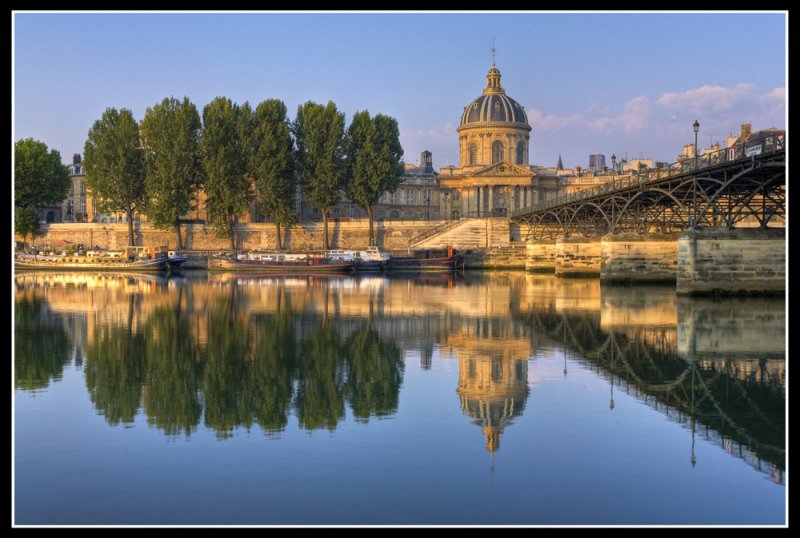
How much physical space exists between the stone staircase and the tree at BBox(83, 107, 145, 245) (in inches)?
984

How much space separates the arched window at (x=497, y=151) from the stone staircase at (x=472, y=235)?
40133 mm

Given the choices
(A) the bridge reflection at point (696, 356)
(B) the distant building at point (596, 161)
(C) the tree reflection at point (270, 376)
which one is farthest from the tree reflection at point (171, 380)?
(B) the distant building at point (596, 161)

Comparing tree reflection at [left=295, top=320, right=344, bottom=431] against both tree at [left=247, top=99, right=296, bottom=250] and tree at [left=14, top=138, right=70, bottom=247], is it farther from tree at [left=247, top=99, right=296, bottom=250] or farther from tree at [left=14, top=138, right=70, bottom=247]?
tree at [left=14, top=138, right=70, bottom=247]

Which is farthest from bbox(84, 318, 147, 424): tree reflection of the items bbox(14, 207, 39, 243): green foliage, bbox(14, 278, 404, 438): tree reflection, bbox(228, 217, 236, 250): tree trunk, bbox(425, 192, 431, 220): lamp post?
bbox(425, 192, 431, 220): lamp post

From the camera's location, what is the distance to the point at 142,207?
86.6 meters

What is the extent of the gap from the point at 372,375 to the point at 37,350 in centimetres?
916

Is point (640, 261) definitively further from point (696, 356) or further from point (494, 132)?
point (494, 132)

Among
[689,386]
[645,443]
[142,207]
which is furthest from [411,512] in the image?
[142,207]

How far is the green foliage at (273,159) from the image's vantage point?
8288cm

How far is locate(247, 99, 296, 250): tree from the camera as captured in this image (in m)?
82.9

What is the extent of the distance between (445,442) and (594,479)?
2715 mm

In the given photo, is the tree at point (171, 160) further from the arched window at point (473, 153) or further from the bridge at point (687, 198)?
the arched window at point (473, 153)

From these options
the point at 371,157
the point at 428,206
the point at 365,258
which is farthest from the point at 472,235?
the point at 428,206

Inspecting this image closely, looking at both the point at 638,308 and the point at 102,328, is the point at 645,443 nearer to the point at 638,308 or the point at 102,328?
the point at 102,328
